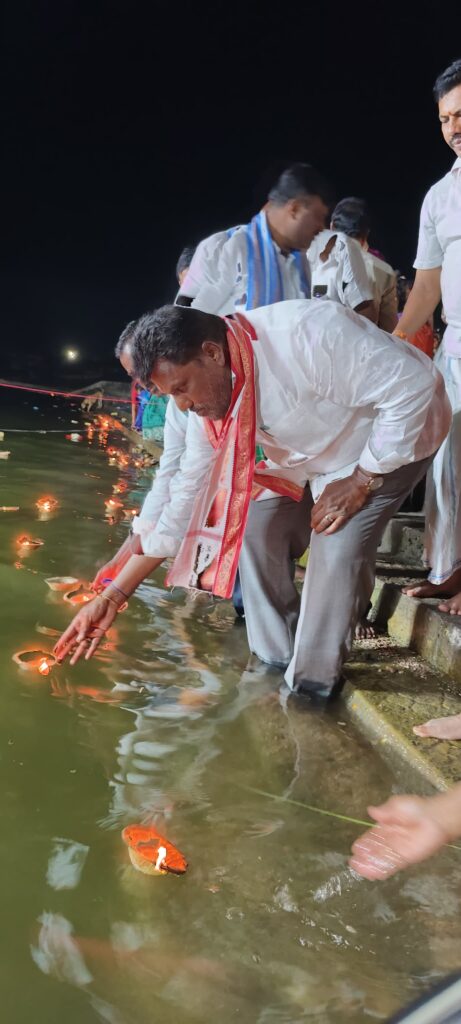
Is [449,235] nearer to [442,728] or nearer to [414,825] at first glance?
[442,728]

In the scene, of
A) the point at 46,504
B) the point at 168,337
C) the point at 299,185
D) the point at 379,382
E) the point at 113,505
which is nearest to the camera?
the point at 168,337

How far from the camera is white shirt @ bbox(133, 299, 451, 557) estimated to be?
2439 millimetres

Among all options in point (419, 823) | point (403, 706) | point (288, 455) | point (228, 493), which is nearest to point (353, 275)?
→ point (288, 455)

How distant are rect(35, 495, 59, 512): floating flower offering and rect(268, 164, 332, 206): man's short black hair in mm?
3142

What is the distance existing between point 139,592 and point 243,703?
140 centimetres

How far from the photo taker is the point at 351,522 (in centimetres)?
270

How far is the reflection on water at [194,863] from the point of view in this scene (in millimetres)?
1347

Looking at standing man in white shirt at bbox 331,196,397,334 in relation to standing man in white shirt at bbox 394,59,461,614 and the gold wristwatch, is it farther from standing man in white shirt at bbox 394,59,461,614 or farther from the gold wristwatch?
the gold wristwatch

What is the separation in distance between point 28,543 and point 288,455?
220cm

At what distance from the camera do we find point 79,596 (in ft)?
11.8

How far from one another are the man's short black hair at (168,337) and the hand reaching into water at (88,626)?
79 centimetres

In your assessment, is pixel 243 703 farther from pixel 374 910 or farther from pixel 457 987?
pixel 457 987

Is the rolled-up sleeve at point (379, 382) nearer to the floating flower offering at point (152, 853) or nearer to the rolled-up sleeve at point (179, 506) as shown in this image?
the rolled-up sleeve at point (179, 506)

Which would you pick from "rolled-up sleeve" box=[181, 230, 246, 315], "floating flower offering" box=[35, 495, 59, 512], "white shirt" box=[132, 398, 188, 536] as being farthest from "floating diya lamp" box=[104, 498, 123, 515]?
"rolled-up sleeve" box=[181, 230, 246, 315]
